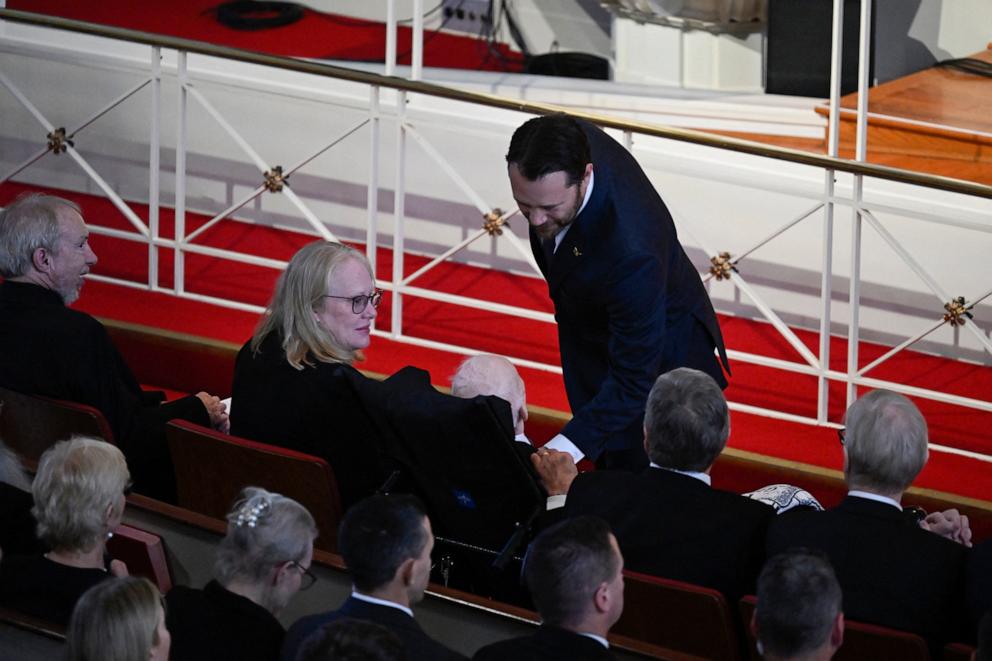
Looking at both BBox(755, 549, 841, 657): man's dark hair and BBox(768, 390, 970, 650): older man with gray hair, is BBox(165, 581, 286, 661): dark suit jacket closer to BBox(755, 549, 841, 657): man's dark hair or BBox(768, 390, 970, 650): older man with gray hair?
BBox(755, 549, 841, 657): man's dark hair

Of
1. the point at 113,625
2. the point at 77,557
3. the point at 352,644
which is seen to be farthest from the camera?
the point at 77,557

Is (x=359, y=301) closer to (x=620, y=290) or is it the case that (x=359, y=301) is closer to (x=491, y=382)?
(x=491, y=382)

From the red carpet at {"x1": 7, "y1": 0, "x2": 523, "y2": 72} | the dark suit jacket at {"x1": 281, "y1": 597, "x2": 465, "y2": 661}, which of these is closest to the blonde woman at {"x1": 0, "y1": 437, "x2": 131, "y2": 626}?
the dark suit jacket at {"x1": 281, "y1": 597, "x2": 465, "y2": 661}

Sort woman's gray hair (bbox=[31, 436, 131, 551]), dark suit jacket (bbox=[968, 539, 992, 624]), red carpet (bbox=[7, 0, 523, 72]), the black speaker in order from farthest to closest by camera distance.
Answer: red carpet (bbox=[7, 0, 523, 72]) < the black speaker < woman's gray hair (bbox=[31, 436, 131, 551]) < dark suit jacket (bbox=[968, 539, 992, 624])

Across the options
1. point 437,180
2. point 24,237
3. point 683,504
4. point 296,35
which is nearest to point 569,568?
point 683,504

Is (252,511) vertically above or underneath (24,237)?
underneath

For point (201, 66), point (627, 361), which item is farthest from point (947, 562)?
point (201, 66)

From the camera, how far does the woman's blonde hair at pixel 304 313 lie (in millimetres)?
3633

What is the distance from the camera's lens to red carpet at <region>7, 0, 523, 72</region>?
8.22 meters

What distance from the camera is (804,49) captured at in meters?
6.47

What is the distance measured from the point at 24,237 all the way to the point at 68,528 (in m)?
1.20

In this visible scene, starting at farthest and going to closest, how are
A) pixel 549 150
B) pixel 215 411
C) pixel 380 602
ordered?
pixel 215 411
pixel 549 150
pixel 380 602

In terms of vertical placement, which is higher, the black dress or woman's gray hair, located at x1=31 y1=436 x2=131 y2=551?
woman's gray hair, located at x1=31 y1=436 x2=131 y2=551

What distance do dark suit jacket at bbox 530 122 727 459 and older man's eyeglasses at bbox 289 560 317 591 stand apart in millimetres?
753
